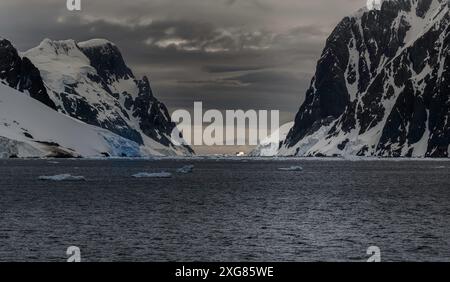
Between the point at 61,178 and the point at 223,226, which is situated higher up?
the point at 61,178

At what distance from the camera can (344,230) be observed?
243 feet

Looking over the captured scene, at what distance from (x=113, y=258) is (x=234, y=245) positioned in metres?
11.3

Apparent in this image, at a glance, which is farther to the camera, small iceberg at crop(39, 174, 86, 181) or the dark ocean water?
small iceberg at crop(39, 174, 86, 181)

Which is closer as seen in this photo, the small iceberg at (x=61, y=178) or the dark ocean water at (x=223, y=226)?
the dark ocean water at (x=223, y=226)

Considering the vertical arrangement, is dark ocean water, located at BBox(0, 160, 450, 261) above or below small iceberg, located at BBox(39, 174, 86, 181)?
below

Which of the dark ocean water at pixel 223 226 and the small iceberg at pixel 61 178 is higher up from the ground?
the small iceberg at pixel 61 178

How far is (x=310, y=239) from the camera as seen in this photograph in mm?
66062

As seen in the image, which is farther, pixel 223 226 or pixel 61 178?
pixel 61 178

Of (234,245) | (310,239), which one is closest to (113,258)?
(234,245)
